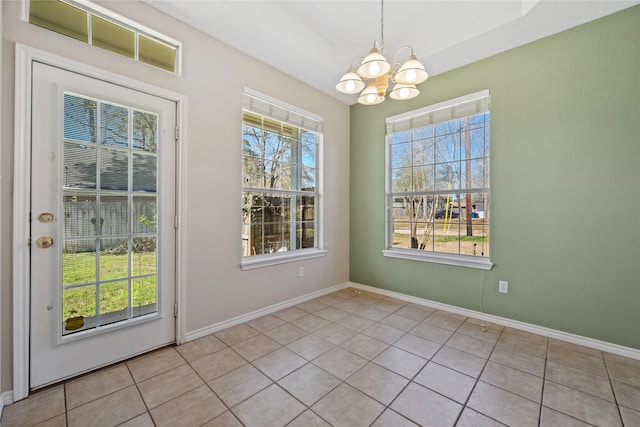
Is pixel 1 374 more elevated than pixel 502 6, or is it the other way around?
pixel 502 6

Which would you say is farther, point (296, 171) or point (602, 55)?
point (296, 171)

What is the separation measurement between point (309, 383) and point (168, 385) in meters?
0.94

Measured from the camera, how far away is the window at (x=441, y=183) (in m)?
2.96

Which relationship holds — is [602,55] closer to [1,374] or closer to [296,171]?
[296,171]

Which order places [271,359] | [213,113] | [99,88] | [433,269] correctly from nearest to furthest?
[99,88]
[271,359]
[213,113]
[433,269]

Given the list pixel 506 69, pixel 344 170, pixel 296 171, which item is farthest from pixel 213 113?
pixel 506 69

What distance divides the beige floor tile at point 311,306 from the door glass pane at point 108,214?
5.10ft

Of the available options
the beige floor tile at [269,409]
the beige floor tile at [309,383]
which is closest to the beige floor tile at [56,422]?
the beige floor tile at [269,409]

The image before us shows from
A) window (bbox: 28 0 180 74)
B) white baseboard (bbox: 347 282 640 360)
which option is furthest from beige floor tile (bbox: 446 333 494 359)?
window (bbox: 28 0 180 74)

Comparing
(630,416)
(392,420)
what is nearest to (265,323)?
(392,420)

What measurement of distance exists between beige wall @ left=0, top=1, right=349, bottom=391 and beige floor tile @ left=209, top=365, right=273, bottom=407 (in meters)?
0.75

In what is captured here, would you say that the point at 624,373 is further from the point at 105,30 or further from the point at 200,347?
the point at 105,30

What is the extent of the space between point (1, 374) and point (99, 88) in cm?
190

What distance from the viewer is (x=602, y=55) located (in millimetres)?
2271
